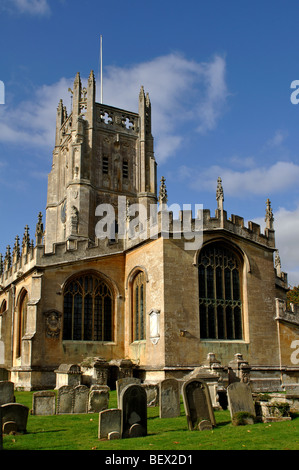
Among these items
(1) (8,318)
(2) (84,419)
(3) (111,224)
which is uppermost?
(3) (111,224)

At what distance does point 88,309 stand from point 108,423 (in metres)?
15.3

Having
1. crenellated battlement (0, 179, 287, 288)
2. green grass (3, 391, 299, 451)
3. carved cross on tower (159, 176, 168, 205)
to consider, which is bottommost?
green grass (3, 391, 299, 451)

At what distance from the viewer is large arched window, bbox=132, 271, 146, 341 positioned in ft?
82.4

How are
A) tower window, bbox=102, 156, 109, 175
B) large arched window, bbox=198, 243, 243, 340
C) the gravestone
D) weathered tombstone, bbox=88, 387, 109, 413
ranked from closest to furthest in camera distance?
the gravestone
weathered tombstone, bbox=88, 387, 109, 413
large arched window, bbox=198, 243, 243, 340
tower window, bbox=102, 156, 109, 175

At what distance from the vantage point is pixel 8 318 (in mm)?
30875

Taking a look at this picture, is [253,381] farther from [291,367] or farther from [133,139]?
[133,139]

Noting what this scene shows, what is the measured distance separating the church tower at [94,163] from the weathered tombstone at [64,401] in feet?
83.0

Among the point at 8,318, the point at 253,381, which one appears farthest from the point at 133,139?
the point at 253,381

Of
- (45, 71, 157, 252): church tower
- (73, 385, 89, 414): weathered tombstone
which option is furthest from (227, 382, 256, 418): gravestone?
(45, 71, 157, 252): church tower

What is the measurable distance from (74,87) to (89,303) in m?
25.7

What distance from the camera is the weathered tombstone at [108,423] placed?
11.1 meters

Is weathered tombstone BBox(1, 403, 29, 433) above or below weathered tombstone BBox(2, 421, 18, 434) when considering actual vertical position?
above

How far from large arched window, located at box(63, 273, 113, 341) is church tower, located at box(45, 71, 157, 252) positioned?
13499 millimetres

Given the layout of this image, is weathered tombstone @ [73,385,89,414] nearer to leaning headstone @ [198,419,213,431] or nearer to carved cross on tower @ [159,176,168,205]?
leaning headstone @ [198,419,213,431]
